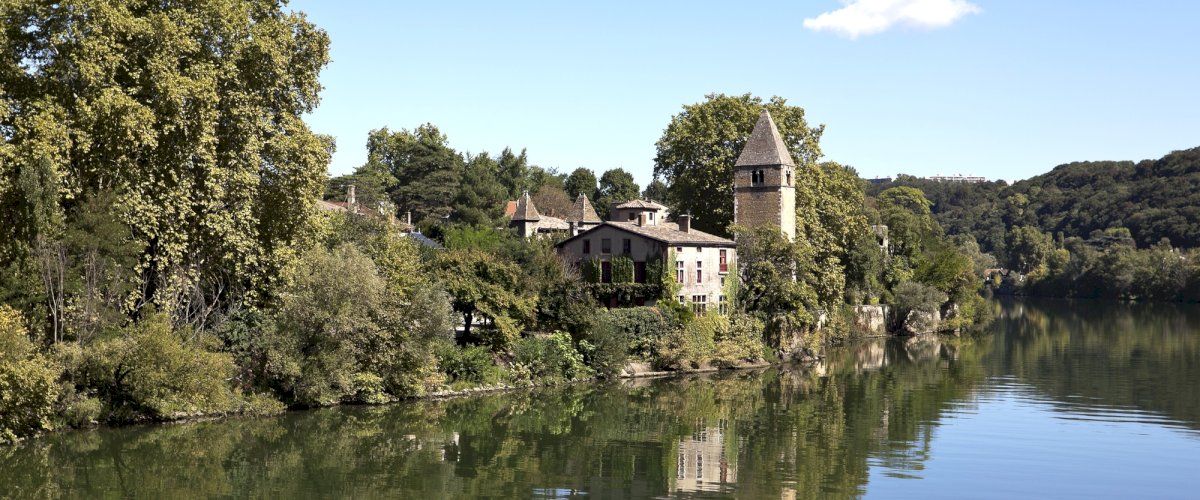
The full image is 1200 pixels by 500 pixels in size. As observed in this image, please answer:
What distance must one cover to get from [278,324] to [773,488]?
17.7 metres

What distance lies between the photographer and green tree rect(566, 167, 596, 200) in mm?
108125

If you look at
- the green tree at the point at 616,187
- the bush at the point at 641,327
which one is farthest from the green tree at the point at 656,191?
the bush at the point at 641,327

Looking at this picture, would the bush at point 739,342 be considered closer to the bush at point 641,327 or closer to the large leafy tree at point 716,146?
the bush at point 641,327

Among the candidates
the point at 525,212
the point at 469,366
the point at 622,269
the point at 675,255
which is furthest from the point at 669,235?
the point at 525,212

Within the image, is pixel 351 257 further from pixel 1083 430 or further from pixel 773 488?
pixel 1083 430

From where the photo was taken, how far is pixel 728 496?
2536 centimetres

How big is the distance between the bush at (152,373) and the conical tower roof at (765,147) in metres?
32.7

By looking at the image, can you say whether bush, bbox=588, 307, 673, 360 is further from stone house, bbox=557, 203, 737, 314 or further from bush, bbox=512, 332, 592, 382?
bush, bbox=512, 332, 592, 382

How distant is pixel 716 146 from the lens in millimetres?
64062

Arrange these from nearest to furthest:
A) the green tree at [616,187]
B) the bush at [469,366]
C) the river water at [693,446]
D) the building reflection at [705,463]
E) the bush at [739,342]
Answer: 1. the river water at [693,446]
2. the building reflection at [705,463]
3. the bush at [469,366]
4. the bush at [739,342]
5. the green tree at [616,187]

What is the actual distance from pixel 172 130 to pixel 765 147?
3368 cm

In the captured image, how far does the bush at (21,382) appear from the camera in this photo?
26.9m

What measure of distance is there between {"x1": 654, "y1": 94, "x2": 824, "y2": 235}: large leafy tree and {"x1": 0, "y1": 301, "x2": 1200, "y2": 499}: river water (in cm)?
1696

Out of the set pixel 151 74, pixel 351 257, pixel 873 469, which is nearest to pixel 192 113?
pixel 151 74
